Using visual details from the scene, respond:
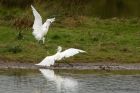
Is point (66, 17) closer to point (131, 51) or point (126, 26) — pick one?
point (126, 26)

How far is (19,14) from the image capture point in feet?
93.5

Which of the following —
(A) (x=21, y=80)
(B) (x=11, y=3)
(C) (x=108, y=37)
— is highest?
(B) (x=11, y=3)

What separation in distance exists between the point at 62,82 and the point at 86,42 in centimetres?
601

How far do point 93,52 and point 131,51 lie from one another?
1.31m

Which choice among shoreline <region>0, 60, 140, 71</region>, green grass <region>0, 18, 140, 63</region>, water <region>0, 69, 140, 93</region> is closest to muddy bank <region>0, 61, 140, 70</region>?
shoreline <region>0, 60, 140, 71</region>

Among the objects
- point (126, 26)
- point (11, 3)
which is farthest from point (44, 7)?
point (126, 26)

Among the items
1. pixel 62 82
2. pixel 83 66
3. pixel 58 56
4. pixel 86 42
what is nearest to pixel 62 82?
pixel 62 82

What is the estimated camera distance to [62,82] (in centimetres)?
1798

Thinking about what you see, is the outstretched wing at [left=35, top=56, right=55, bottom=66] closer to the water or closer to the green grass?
the water

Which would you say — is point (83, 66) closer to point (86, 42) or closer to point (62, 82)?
point (86, 42)

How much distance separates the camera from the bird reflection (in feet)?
55.1

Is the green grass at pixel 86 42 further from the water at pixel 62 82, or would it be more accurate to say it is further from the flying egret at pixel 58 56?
the water at pixel 62 82

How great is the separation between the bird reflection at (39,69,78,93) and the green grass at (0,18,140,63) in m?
1.98

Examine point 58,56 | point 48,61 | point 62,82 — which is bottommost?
point 62,82
